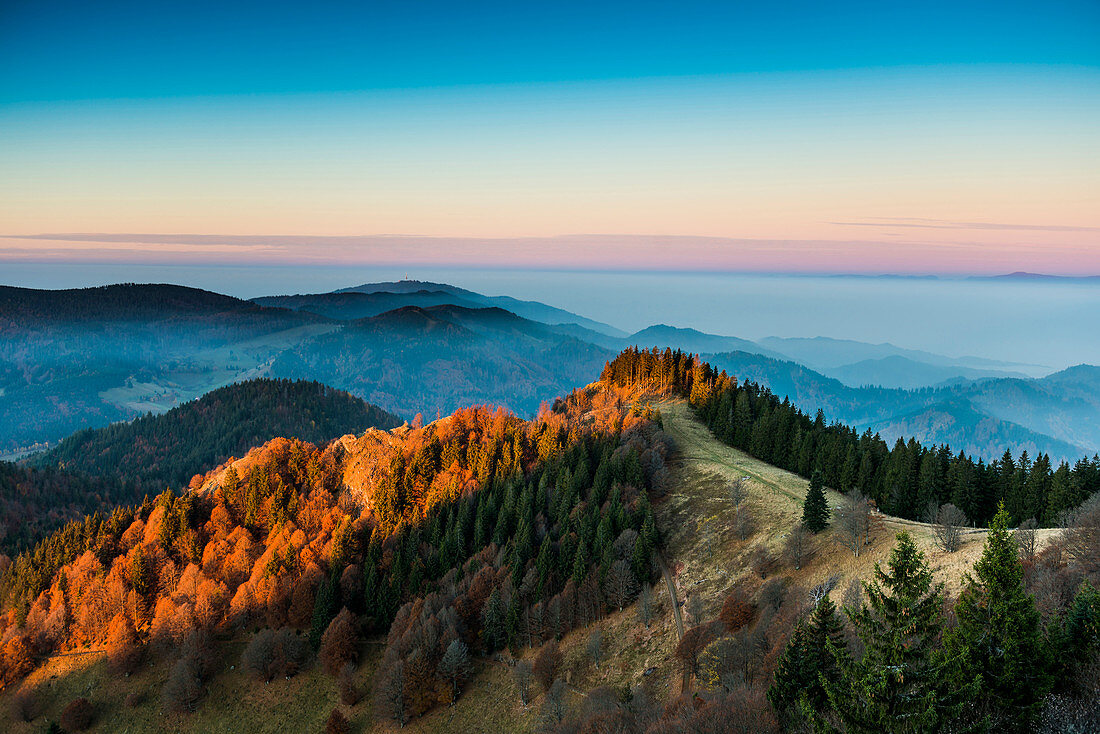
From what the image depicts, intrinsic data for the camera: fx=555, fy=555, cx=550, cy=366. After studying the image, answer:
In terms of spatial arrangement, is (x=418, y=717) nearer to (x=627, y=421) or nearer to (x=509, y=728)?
(x=509, y=728)

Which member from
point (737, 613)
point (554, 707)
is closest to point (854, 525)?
point (737, 613)

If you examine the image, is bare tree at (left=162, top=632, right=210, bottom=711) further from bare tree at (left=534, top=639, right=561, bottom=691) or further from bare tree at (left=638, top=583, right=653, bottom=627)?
bare tree at (left=638, top=583, right=653, bottom=627)

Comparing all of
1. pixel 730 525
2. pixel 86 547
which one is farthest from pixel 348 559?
pixel 730 525

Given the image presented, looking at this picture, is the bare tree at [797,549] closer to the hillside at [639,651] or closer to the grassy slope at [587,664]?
the hillside at [639,651]

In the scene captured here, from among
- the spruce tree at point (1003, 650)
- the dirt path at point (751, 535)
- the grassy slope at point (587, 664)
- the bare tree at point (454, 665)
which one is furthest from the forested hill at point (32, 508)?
the spruce tree at point (1003, 650)

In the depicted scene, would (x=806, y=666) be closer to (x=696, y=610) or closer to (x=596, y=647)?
(x=696, y=610)

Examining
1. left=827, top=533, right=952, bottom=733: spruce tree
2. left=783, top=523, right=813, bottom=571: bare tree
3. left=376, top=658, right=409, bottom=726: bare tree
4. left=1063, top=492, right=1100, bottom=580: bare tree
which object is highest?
left=827, top=533, right=952, bottom=733: spruce tree

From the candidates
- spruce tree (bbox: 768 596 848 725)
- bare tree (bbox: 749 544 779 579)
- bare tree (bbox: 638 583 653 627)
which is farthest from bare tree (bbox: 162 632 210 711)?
spruce tree (bbox: 768 596 848 725)
